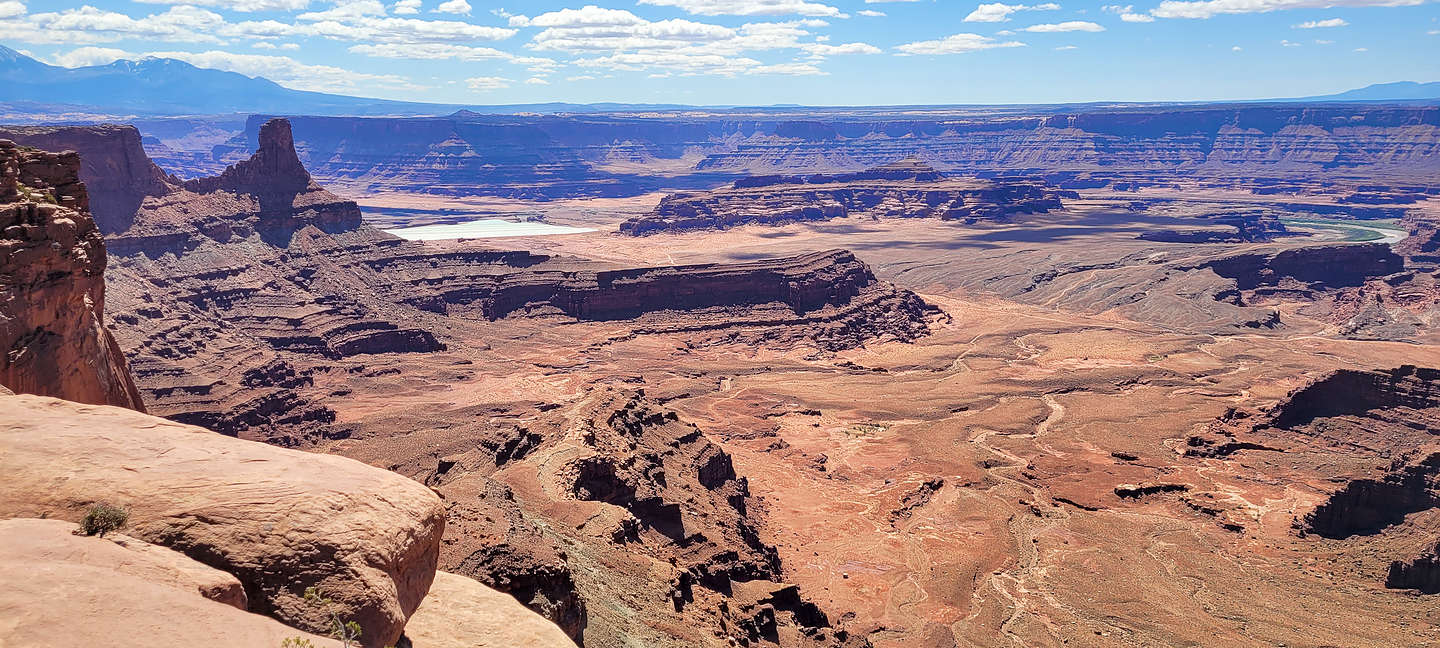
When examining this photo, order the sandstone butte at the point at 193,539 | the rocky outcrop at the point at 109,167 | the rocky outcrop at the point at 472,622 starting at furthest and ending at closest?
the rocky outcrop at the point at 109,167
the rocky outcrop at the point at 472,622
the sandstone butte at the point at 193,539

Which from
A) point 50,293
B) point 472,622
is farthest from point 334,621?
Result: point 50,293

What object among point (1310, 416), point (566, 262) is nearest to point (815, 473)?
point (1310, 416)

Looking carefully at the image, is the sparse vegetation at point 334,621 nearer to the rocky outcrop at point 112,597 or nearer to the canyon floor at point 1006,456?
the rocky outcrop at point 112,597

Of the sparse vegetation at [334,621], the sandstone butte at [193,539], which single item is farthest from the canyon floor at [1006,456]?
the sparse vegetation at [334,621]

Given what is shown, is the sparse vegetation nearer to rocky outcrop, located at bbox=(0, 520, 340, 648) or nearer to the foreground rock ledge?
the foreground rock ledge

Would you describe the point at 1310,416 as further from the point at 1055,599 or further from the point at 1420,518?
the point at 1055,599

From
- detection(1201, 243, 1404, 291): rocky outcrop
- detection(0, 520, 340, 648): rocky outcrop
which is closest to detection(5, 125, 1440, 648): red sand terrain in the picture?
detection(1201, 243, 1404, 291): rocky outcrop

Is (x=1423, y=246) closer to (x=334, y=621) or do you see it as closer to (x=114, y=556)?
(x=334, y=621)
